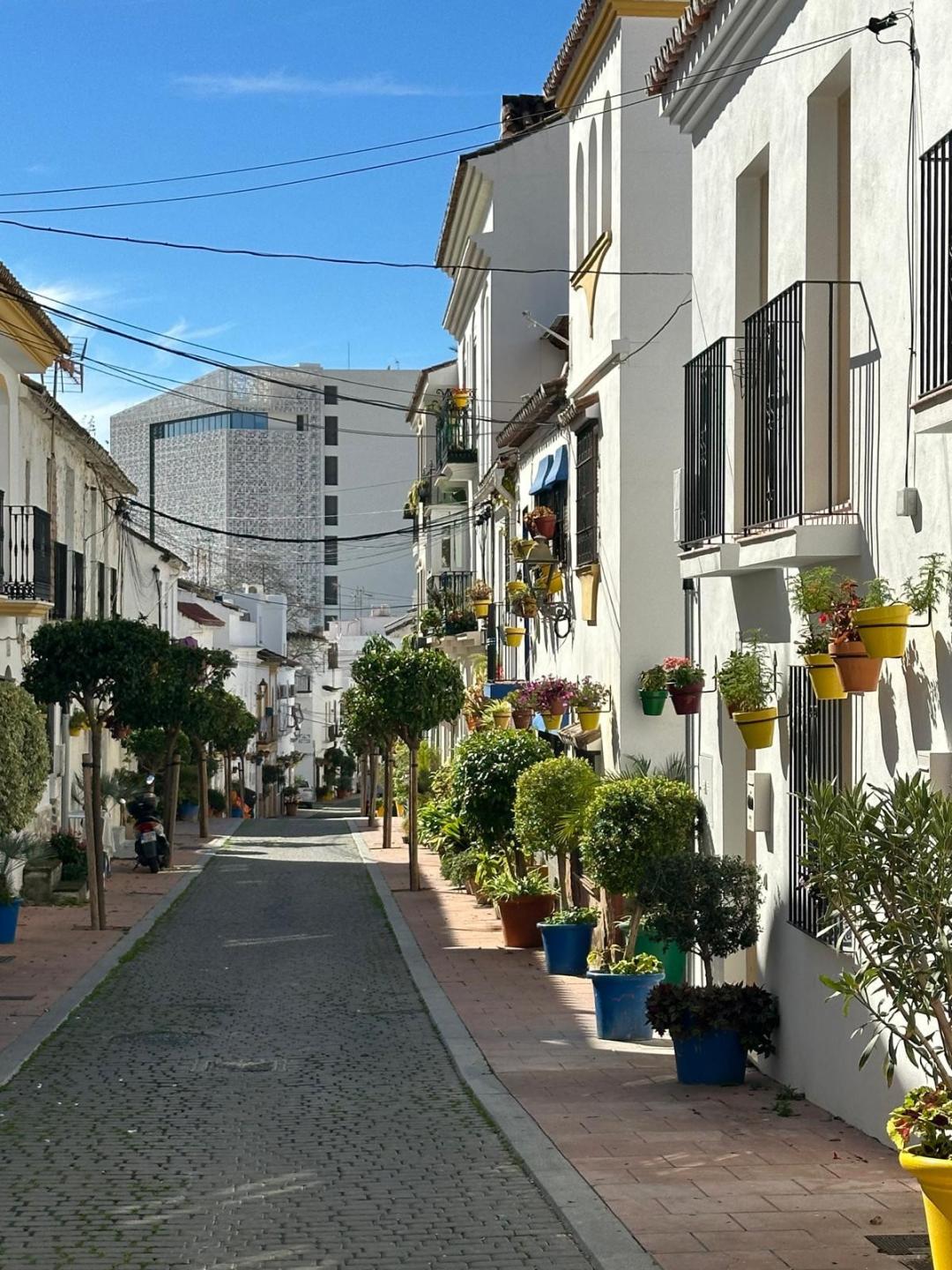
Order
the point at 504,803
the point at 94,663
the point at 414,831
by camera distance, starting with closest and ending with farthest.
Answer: the point at 504,803 < the point at 94,663 < the point at 414,831

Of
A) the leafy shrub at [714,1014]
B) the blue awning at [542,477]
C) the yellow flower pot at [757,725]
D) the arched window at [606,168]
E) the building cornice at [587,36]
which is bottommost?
the leafy shrub at [714,1014]

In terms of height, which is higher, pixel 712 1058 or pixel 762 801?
pixel 762 801

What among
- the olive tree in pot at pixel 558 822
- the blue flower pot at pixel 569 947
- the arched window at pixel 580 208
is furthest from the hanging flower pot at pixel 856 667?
the arched window at pixel 580 208

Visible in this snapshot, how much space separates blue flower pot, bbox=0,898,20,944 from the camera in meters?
19.3

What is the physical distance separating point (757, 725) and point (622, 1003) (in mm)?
3522

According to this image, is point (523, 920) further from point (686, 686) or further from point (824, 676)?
point (824, 676)

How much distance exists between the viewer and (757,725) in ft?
34.5

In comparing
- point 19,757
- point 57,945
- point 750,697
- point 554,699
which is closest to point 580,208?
point 554,699

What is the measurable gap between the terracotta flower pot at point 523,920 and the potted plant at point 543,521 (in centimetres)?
458

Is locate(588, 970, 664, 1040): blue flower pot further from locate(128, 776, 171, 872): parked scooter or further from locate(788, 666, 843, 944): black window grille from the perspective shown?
locate(128, 776, 171, 872): parked scooter

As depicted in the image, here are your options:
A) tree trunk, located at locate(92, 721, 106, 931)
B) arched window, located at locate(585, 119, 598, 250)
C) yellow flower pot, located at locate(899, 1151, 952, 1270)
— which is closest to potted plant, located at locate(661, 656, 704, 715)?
arched window, located at locate(585, 119, 598, 250)

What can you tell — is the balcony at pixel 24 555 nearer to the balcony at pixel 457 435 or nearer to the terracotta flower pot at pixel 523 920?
the terracotta flower pot at pixel 523 920

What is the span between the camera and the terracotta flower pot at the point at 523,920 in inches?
739

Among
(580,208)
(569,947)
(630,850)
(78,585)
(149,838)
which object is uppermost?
(580,208)
